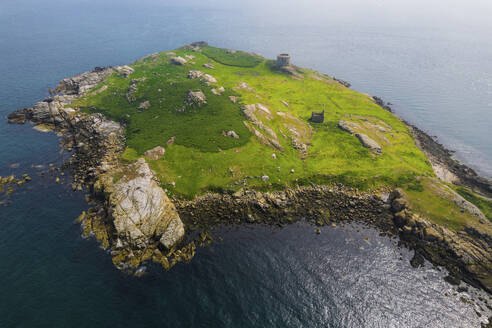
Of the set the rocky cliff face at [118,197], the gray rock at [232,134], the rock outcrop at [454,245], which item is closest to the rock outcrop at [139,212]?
the rocky cliff face at [118,197]

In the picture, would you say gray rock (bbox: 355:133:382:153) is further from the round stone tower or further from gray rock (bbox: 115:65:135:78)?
gray rock (bbox: 115:65:135:78)

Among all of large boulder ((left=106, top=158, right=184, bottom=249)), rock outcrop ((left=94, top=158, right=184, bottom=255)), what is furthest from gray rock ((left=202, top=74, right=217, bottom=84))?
large boulder ((left=106, top=158, right=184, bottom=249))

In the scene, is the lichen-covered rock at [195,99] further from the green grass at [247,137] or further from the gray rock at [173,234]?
the gray rock at [173,234]

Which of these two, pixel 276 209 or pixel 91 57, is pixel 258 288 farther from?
pixel 91 57

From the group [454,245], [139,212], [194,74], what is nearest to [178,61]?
[194,74]

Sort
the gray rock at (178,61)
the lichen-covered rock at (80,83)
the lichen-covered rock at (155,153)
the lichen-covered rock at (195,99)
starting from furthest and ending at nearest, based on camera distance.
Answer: the gray rock at (178,61)
the lichen-covered rock at (80,83)
the lichen-covered rock at (195,99)
the lichen-covered rock at (155,153)

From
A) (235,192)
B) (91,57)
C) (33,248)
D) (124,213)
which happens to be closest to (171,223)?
(124,213)

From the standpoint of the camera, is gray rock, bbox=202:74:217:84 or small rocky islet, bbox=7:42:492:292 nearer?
small rocky islet, bbox=7:42:492:292
